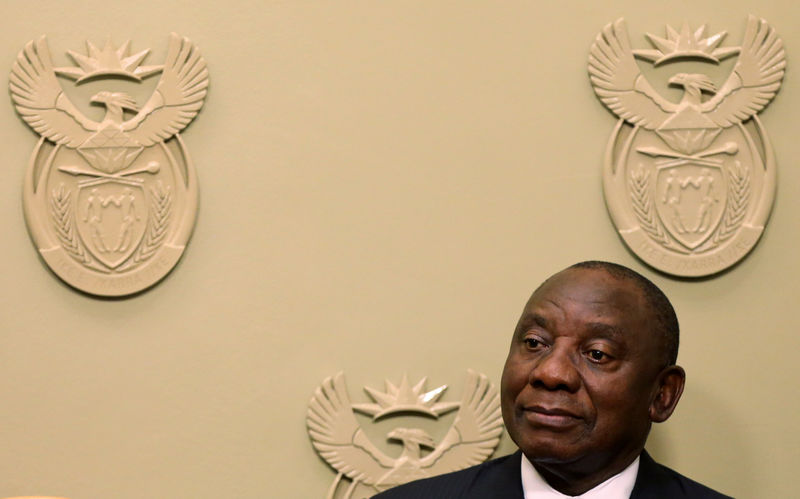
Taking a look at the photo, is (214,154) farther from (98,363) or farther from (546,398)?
(546,398)

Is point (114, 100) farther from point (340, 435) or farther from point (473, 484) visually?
point (473, 484)

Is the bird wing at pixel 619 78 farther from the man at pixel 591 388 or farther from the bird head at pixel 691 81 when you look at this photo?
the man at pixel 591 388

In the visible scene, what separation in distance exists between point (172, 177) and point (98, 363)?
0.58m

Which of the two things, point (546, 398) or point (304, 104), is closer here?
point (546, 398)

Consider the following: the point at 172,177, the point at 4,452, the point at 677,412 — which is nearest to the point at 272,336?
the point at 172,177

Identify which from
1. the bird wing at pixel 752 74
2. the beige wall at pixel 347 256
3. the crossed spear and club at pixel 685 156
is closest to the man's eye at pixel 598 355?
the beige wall at pixel 347 256

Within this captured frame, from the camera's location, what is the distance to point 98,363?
120 inches

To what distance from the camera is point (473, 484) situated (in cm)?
282

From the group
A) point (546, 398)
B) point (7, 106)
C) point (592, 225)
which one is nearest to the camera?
point (546, 398)

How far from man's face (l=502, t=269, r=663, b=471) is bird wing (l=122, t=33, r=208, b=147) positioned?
3.83ft

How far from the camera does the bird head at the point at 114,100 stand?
3006mm

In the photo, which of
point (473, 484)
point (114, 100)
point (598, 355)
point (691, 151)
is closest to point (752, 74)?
point (691, 151)

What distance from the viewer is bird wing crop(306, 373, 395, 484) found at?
122 inches

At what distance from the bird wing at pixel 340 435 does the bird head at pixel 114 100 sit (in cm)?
99
